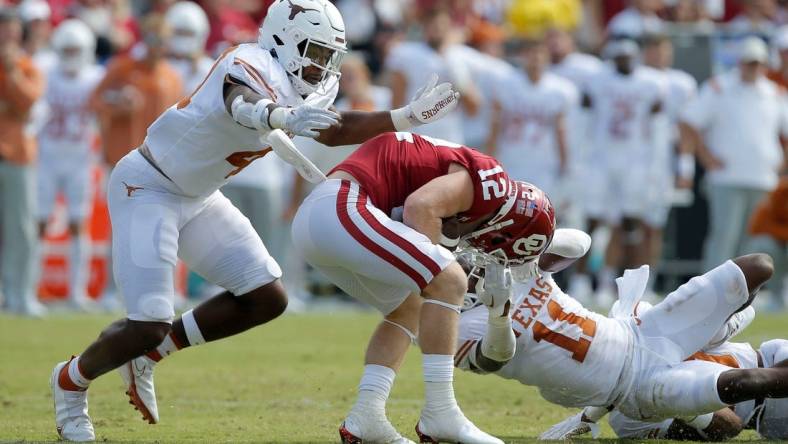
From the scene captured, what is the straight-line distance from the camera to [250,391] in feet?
23.3

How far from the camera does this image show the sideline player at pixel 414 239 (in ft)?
16.0

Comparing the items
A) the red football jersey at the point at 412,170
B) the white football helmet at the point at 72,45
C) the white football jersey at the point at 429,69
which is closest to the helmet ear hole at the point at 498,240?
the red football jersey at the point at 412,170

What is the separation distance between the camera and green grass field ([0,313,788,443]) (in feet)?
18.7

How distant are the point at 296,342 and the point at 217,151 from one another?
4.03 metres

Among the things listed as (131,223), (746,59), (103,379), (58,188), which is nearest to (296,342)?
(103,379)

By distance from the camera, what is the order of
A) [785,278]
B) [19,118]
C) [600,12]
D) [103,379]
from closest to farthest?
1. [103,379]
2. [19,118]
3. [785,278]
4. [600,12]

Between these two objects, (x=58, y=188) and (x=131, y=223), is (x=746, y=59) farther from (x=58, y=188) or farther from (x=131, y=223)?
(x=131, y=223)

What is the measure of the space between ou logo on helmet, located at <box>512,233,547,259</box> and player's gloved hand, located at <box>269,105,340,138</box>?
874 millimetres

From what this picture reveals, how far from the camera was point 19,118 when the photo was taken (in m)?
10.8

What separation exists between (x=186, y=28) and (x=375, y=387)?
7.11 m

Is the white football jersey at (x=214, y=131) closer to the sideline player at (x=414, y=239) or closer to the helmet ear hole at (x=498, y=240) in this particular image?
the sideline player at (x=414, y=239)

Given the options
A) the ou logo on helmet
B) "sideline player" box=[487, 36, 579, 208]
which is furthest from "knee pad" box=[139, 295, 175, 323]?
"sideline player" box=[487, 36, 579, 208]

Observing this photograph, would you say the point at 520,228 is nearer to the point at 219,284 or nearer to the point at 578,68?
the point at 219,284

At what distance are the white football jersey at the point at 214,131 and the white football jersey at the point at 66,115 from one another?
5.99m
